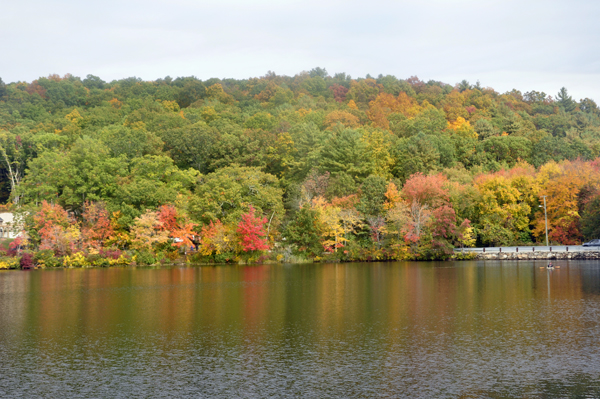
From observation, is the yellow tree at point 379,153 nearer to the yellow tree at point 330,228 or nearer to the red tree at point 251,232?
the yellow tree at point 330,228

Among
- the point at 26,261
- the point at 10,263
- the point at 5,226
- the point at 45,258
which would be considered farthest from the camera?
the point at 5,226

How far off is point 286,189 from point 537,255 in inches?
1372

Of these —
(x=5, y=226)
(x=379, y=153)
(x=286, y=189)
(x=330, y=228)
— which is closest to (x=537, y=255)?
(x=330, y=228)

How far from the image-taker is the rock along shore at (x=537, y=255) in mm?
55888

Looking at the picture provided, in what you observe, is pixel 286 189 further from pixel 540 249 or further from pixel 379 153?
pixel 540 249

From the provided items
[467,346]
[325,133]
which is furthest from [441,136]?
[467,346]

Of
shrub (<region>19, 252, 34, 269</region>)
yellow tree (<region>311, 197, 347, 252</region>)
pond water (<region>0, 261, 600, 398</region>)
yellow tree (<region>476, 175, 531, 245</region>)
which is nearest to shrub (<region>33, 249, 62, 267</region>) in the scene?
shrub (<region>19, 252, 34, 269</region>)

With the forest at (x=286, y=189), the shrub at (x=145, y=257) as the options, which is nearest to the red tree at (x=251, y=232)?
the forest at (x=286, y=189)

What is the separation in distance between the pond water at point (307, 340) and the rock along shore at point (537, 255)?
19.6m

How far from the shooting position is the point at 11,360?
18688mm

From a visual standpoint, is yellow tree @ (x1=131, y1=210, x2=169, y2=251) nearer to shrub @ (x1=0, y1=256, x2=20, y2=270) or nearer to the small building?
shrub @ (x1=0, y1=256, x2=20, y2=270)

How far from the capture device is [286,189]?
77375 mm

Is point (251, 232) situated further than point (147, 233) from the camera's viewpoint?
No

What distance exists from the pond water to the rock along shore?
64.4 feet
